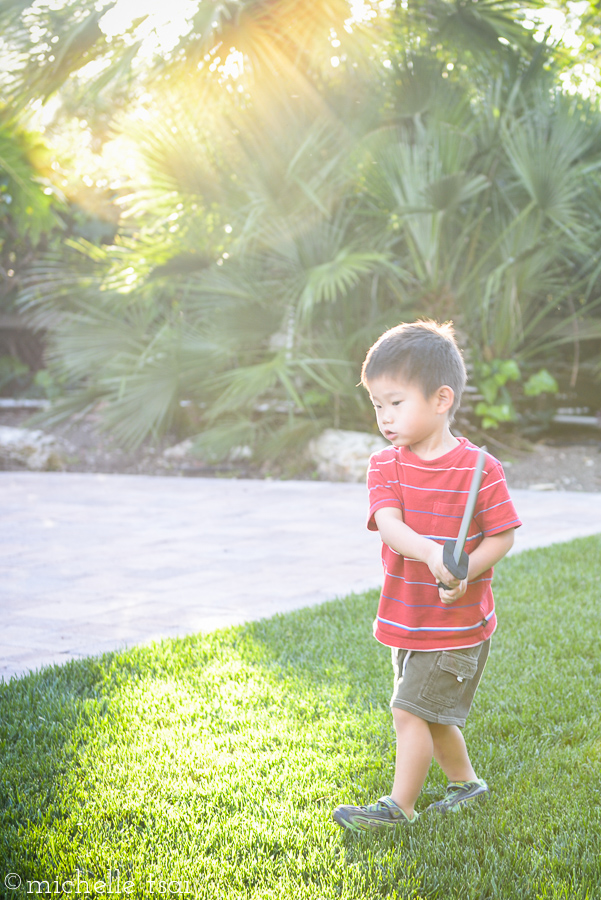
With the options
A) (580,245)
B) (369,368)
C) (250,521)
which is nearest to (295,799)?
(369,368)

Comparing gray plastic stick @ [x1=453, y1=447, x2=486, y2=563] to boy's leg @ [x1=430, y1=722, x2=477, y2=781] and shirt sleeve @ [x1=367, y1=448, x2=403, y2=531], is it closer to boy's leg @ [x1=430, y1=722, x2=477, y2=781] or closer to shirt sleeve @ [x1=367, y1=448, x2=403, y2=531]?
shirt sleeve @ [x1=367, y1=448, x2=403, y2=531]

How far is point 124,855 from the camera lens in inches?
70.7

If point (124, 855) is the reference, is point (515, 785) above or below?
below

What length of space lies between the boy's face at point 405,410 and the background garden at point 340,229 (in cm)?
521

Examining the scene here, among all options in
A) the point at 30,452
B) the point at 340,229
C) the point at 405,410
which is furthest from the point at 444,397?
the point at 30,452

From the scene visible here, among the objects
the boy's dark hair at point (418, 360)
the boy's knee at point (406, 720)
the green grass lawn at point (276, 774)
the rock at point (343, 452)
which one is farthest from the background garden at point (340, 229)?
the boy's knee at point (406, 720)

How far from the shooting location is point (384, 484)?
1.97 metres

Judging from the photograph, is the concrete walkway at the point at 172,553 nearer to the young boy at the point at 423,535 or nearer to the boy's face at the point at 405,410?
Result: the young boy at the point at 423,535

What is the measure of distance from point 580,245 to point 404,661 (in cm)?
628

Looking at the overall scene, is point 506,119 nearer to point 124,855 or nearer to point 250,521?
point 250,521

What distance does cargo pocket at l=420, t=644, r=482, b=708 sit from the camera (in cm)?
193

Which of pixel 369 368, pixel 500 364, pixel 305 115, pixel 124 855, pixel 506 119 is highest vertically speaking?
pixel 305 115

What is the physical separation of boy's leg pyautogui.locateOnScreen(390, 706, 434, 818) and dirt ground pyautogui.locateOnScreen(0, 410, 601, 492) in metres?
5.75

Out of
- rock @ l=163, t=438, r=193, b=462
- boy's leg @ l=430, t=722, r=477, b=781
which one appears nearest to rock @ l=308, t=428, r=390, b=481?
rock @ l=163, t=438, r=193, b=462
